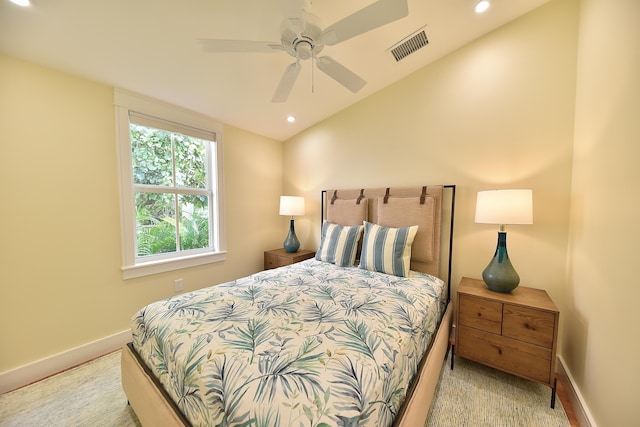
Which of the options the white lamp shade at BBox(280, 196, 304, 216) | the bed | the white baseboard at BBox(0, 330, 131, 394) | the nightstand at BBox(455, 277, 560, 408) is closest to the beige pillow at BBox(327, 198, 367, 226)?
the white lamp shade at BBox(280, 196, 304, 216)

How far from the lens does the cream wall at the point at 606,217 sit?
1088 mm

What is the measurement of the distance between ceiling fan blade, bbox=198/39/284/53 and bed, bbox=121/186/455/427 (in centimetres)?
153

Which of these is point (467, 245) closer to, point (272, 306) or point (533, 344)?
point (533, 344)

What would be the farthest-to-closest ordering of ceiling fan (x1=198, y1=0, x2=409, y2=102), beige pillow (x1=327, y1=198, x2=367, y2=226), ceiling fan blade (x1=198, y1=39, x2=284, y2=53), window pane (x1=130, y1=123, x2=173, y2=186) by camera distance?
beige pillow (x1=327, y1=198, x2=367, y2=226) < window pane (x1=130, y1=123, x2=173, y2=186) < ceiling fan blade (x1=198, y1=39, x2=284, y2=53) < ceiling fan (x1=198, y1=0, x2=409, y2=102)

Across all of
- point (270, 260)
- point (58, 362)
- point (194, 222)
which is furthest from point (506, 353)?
point (58, 362)

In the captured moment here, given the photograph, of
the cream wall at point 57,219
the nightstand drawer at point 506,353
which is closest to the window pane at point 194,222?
the cream wall at point 57,219

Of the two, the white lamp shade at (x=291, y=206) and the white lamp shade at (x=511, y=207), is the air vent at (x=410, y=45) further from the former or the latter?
the white lamp shade at (x=291, y=206)

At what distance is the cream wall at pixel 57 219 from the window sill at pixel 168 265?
2.7 inches

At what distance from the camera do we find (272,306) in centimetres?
140

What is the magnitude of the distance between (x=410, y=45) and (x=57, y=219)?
333 centimetres

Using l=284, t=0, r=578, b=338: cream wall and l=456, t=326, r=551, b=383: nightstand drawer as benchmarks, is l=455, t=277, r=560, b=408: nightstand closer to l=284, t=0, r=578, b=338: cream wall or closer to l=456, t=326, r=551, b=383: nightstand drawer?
l=456, t=326, r=551, b=383: nightstand drawer

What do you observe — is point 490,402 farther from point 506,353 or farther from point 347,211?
point 347,211

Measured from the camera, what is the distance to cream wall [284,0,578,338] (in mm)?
1853

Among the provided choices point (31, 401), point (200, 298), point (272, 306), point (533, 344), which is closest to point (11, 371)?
point (31, 401)
